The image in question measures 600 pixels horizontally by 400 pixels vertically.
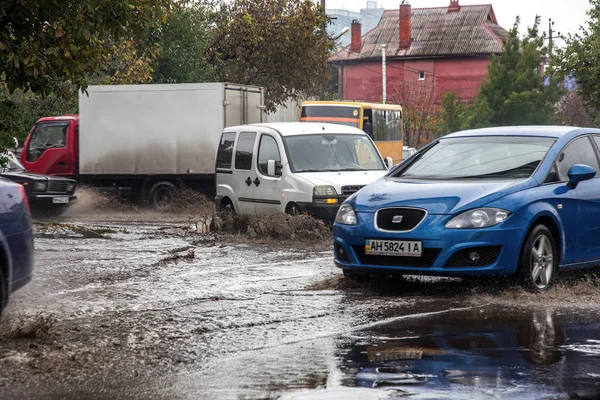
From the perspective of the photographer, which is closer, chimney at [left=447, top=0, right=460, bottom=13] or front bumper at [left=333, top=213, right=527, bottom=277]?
front bumper at [left=333, top=213, right=527, bottom=277]

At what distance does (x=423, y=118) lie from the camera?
75.6m

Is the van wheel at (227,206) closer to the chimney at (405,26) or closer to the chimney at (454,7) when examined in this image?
the chimney at (405,26)

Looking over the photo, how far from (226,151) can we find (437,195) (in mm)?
9013

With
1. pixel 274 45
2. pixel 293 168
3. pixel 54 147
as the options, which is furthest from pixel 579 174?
pixel 274 45

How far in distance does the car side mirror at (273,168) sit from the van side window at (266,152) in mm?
134

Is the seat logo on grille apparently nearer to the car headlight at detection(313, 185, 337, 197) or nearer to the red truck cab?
the car headlight at detection(313, 185, 337, 197)

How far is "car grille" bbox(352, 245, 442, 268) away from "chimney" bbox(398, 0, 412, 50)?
79544 millimetres

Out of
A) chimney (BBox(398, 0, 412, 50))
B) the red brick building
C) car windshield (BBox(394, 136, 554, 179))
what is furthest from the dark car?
chimney (BBox(398, 0, 412, 50))

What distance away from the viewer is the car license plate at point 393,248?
919cm

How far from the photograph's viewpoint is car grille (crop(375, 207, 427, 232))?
30.4 ft

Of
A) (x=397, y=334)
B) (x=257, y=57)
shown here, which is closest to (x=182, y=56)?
(x=257, y=57)

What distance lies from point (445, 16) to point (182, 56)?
54.6m

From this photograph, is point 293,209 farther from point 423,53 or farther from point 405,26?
point 405,26

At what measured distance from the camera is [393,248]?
932cm
